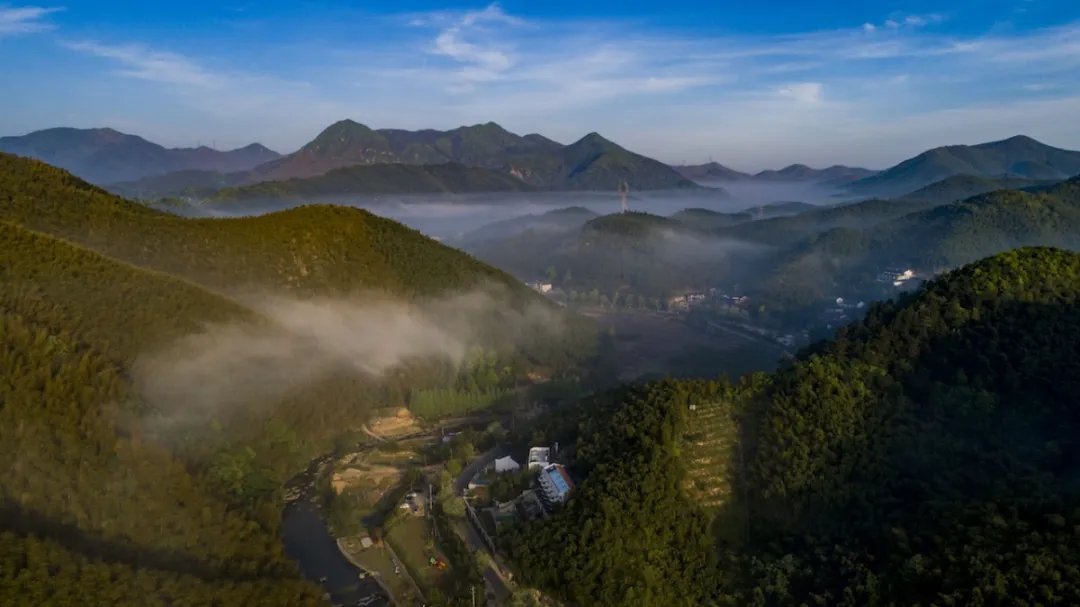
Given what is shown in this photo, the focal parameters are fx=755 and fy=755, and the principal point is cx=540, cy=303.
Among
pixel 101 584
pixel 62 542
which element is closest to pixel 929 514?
pixel 101 584

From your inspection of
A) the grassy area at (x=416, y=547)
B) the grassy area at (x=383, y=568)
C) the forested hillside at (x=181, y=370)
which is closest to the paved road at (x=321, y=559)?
the grassy area at (x=383, y=568)

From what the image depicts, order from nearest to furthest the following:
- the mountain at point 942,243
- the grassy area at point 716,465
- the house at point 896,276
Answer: the grassy area at point 716,465 → the house at point 896,276 → the mountain at point 942,243

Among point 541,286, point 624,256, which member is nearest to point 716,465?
point 541,286

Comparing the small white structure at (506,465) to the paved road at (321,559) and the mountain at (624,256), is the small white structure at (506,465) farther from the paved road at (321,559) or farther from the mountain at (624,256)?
the mountain at (624,256)

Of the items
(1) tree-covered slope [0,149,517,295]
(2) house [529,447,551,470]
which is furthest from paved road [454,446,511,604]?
(1) tree-covered slope [0,149,517,295]

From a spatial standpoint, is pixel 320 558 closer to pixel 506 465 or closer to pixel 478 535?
pixel 478 535

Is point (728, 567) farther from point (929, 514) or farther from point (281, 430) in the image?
point (281, 430)
